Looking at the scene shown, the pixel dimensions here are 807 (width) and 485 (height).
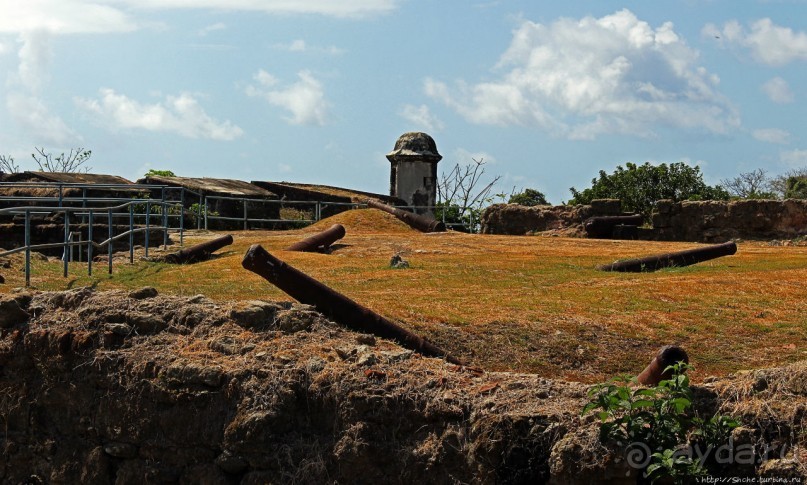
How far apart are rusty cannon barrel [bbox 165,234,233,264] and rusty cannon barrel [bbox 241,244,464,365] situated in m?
8.13

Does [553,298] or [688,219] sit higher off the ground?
[688,219]

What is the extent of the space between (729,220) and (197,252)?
12.9 metres

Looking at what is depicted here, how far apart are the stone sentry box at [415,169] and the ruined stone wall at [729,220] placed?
419 inches

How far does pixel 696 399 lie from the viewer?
7.46 m

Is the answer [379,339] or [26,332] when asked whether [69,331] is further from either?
[379,339]

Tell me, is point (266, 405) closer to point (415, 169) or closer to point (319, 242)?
point (319, 242)

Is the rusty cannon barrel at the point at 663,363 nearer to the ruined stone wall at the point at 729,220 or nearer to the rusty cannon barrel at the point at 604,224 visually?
the ruined stone wall at the point at 729,220

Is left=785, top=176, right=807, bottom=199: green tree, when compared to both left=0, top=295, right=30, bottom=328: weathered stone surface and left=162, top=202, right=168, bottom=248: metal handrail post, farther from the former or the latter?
left=0, top=295, right=30, bottom=328: weathered stone surface

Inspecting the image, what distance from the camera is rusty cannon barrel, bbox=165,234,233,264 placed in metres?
18.4

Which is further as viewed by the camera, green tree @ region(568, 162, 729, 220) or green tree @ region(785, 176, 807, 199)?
green tree @ region(785, 176, 807, 199)

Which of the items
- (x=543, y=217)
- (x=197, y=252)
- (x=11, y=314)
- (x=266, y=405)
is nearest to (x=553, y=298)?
(x=266, y=405)

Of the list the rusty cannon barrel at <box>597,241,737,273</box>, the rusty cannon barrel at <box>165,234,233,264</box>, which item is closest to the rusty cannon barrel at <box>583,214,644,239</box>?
the rusty cannon barrel at <box>597,241,737,273</box>

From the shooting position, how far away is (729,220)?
26031 mm

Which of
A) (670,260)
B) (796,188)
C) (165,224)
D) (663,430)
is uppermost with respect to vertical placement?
(796,188)
